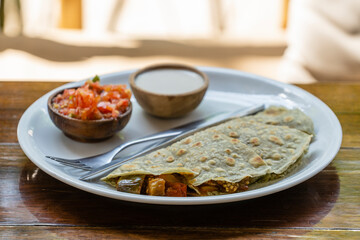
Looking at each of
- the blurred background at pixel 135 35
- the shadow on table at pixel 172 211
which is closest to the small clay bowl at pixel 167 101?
the shadow on table at pixel 172 211

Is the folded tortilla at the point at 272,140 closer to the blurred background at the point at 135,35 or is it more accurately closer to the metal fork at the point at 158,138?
Result: the metal fork at the point at 158,138

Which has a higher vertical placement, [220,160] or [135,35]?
[220,160]

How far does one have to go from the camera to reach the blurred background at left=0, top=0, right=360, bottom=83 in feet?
16.2

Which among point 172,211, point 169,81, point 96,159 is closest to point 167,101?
point 169,81

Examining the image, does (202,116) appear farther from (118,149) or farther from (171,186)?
(171,186)

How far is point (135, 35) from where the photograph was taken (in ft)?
17.9

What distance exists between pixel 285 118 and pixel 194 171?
616 mm

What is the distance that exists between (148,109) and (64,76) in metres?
2.74

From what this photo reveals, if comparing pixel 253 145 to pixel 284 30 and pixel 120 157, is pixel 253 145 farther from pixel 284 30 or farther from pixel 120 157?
pixel 284 30

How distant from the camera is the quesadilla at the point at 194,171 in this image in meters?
1.64

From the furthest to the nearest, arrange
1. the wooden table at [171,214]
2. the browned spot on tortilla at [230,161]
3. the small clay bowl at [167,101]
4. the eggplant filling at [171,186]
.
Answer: the small clay bowl at [167,101] → the browned spot on tortilla at [230,161] → the eggplant filling at [171,186] → the wooden table at [171,214]

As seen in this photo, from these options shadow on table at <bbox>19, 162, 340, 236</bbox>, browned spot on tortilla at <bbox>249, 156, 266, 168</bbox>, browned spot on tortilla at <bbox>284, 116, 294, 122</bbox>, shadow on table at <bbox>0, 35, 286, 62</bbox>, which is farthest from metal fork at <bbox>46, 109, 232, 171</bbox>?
shadow on table at <bbox>0, 35, 286, 62</bbox>

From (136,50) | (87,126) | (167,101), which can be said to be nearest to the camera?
(87,126)

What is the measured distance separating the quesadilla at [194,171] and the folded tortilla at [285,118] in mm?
309
